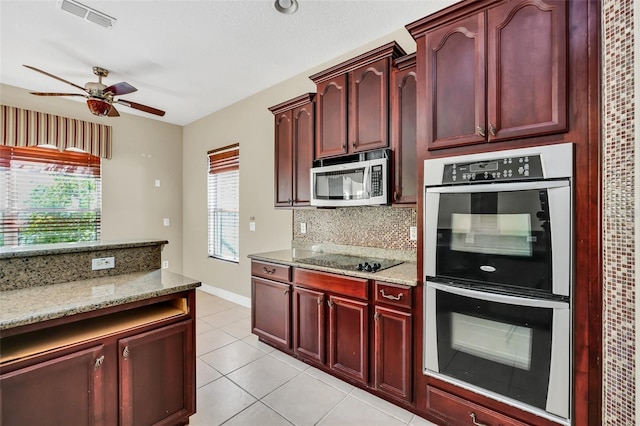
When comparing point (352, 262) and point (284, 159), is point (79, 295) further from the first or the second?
point (284, 159)

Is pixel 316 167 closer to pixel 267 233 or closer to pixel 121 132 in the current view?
pixel 267 233

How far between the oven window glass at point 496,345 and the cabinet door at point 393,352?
22cm

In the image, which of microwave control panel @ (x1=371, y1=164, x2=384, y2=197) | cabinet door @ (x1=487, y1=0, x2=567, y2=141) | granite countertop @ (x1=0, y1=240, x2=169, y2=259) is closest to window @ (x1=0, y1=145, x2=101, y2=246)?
granite countertop @ (x1=0, y1=240, x2=169, y2=259)

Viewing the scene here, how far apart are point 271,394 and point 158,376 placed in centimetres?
89

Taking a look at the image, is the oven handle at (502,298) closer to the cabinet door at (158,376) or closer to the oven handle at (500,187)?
the oven handle at (500,187)

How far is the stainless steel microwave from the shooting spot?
87.4 inches

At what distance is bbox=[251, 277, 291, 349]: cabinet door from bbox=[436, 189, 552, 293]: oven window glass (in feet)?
4.79

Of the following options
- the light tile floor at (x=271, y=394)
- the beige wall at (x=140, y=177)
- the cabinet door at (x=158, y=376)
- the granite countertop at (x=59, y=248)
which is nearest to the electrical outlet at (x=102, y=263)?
the granite countertop at (x=59, y=248)

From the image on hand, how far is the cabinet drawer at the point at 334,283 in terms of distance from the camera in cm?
210

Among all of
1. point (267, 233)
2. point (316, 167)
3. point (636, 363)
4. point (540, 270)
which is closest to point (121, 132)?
point (267, 233)

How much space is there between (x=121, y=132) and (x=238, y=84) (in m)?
2.28

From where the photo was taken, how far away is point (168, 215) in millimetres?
5086

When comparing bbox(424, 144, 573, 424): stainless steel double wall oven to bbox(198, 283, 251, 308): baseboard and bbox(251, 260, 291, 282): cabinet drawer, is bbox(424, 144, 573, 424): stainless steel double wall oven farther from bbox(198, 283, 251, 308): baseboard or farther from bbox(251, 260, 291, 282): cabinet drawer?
bbox(198, 283, 251, 308): baseboard

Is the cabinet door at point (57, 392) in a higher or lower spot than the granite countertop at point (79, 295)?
lower
